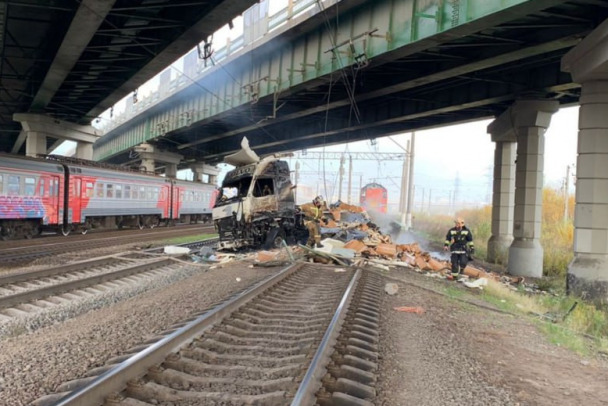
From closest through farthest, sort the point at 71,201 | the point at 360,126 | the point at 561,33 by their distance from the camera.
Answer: the point at 561,33
the point at 71,201
the point at 360,126

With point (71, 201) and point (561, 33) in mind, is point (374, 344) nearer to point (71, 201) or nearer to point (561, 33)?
point (561, 33)

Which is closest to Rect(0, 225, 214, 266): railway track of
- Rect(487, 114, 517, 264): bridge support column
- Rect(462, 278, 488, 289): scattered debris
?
Rect(462, 278, 488, 289): scattered debris

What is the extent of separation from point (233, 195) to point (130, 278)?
6921mm

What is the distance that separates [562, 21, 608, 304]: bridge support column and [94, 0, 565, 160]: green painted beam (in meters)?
3.12

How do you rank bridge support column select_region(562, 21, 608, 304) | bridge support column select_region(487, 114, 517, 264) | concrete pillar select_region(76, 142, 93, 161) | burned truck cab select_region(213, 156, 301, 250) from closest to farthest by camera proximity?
bridge support column select_region(562, 21, 608, 304)
burned truck cab select_region(213, 156, 301, 250)
bridge support column select_region(487, 114, 517, 264)
concrete pillar select_region(76, 142, 93, 161)

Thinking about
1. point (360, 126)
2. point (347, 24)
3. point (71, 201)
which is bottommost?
point (71, 201)

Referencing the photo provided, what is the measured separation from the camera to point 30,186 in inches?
691

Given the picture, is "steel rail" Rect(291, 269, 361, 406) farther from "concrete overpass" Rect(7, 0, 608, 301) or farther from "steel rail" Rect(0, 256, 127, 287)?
"concrete overpass" Rect(7, 0, 608, 301)

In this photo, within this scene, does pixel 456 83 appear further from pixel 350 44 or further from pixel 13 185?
pixel 13 185

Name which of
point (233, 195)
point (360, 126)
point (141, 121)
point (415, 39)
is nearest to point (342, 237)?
point (233, 195)

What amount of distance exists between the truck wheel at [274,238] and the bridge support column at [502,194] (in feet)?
38.8

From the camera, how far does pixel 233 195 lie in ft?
53.4

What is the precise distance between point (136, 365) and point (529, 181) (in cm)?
1854

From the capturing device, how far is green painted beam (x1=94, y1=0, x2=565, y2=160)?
11.9 meters
